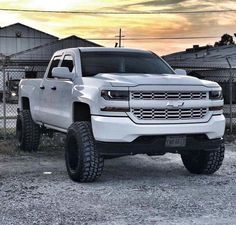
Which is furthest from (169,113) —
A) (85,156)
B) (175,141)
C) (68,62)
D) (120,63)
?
(68,62)

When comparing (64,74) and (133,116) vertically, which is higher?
(64,74)

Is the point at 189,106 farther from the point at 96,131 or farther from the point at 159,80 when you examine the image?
the point at 96,131

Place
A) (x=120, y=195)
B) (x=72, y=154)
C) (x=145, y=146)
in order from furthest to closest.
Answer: (x=72, y=154) < (x=145, y=146) < (x=120, y=195)

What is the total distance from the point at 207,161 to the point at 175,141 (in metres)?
1.04

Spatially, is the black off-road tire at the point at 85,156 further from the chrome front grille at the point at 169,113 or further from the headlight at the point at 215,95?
the headlight at the point at 215,95

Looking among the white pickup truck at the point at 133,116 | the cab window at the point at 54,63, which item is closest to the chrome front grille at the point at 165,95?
the white pickup truck at the point at 133,116

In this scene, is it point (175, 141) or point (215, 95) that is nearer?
point (175, 141)

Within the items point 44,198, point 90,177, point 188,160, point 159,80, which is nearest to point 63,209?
point 44,198

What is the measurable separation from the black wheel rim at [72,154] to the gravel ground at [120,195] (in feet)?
0.73

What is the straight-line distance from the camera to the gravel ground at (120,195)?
5.73 meters

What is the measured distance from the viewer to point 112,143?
282 inches

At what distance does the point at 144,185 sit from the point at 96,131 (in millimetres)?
1032

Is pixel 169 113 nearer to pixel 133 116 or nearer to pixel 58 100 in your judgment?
pixel 133 116

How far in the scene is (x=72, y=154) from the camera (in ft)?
25.8
